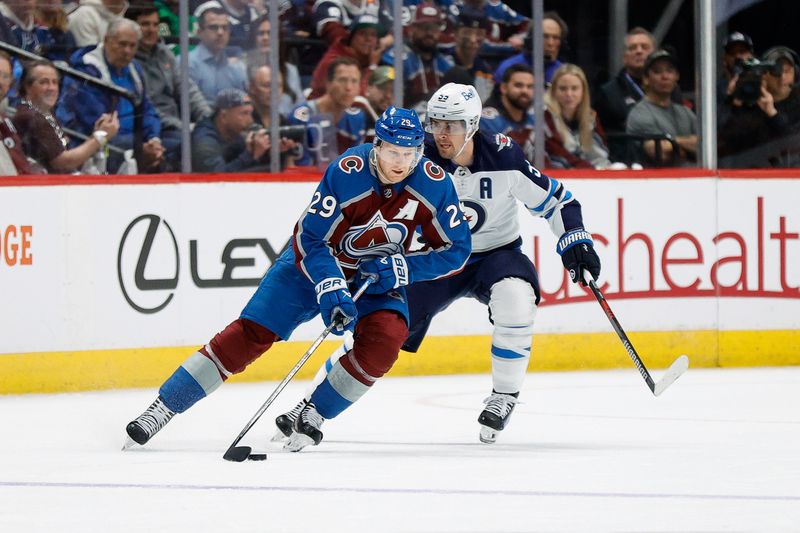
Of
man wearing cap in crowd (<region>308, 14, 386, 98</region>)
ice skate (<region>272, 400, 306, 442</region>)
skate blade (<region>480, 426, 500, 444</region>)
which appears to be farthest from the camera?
man wearing cap in crowd (<region>308, 14, 386, 98</region>)

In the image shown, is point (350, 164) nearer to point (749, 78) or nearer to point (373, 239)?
point (373, 239)

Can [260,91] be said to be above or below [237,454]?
above

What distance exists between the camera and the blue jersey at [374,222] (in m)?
4.33

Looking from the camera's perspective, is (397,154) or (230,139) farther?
(230,139)

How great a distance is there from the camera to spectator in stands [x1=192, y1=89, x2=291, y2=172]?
7023 mm

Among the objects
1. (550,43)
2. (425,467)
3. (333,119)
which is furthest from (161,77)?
(425,467)

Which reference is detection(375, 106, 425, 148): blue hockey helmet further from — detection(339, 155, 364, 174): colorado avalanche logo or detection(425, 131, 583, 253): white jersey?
detection(425, 131, 583, 253): white jersey

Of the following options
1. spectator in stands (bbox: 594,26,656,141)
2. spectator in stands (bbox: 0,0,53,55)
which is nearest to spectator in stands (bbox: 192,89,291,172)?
spectator in stands (bbox: 0,0,53,55)

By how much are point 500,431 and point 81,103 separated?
2.97m

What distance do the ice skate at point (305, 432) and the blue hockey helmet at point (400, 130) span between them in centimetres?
86

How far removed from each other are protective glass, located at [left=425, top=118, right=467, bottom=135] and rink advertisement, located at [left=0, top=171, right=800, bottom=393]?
2.14 metres

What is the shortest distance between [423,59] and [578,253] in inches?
112

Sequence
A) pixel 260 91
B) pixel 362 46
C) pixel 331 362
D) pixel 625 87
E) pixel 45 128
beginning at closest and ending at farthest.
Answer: pixel 331 362 → pixel 45 128 → pixel 260 91 → pixel 362 46 → pixel 625 87

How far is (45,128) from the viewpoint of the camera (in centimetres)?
666
